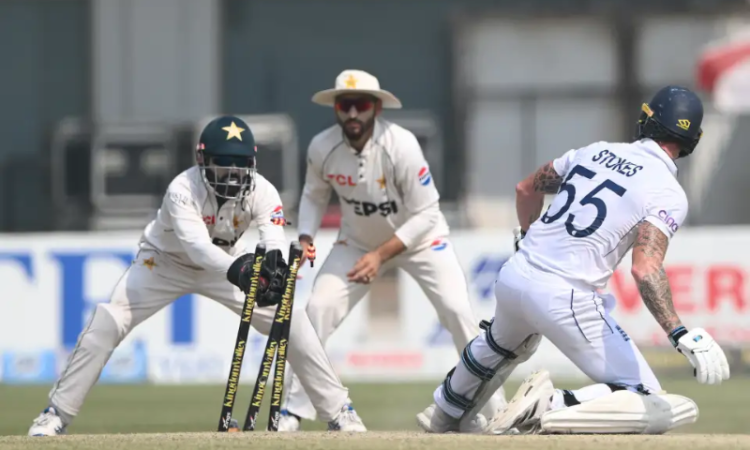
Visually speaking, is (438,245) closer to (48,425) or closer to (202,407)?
(48,425)

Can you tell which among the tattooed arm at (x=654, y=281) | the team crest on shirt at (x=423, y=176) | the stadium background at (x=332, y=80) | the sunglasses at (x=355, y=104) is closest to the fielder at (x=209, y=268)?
the sunglasses at (x=355, y=104)

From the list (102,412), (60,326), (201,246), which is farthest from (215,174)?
(60,326)

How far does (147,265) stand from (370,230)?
158cm

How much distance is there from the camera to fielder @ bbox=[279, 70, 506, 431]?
9.34 m

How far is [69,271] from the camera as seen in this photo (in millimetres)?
15195

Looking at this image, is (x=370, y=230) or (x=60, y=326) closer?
(x=370, y=230)

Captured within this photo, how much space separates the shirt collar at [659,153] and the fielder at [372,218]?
228 cm

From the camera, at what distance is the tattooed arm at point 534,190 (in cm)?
791

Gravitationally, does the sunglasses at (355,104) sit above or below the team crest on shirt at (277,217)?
above

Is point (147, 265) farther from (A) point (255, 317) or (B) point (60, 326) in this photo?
(B) point (60, 326)

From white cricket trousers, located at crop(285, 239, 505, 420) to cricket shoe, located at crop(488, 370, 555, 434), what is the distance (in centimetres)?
161

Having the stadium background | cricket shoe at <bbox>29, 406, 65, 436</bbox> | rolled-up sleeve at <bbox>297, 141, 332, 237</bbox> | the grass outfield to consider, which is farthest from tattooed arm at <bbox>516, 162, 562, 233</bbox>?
the stadium background

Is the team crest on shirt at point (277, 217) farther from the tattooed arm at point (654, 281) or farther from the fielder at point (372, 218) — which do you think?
the tattooed arm at point (654, 281)

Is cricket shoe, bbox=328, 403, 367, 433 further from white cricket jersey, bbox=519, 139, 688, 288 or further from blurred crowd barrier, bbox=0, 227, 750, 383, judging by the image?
blurred crowd barrier, bbox=0, 227, 750, 383
